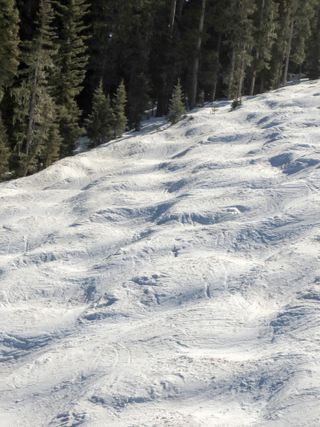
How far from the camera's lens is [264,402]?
8812mm

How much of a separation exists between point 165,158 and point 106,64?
1347 cm

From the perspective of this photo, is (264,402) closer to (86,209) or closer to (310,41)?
(86,209)

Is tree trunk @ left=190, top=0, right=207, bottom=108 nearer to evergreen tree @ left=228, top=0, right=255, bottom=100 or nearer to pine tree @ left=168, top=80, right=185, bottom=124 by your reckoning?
evergreen tree @ left=228, top=0, right=255, bottom=100

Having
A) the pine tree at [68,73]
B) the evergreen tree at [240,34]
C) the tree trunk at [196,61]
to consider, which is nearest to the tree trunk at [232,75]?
the evergreen tree at [240,34]

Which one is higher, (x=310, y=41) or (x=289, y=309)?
(x=310, y=41)

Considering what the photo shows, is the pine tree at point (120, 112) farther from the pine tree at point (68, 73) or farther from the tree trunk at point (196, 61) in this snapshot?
the tree trunk at point (196, 61)

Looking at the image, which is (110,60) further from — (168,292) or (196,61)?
(168,292)

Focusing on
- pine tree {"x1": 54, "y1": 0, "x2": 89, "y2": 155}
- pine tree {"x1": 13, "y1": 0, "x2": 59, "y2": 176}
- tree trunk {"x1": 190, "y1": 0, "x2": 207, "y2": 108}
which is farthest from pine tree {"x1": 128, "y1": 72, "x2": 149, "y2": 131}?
pine tree {"x1": 13, "y1": 0, "x2": 59, "y2": 176}

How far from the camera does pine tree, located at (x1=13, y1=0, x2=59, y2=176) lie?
23625mm

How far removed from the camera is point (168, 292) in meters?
12.5

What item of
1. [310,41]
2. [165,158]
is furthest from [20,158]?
[310,41]

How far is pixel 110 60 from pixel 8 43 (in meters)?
11.4

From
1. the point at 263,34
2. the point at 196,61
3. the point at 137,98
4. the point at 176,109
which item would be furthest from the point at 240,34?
the point at 176,109

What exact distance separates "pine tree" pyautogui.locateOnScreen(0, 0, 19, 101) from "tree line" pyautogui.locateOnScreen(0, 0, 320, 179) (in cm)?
4
